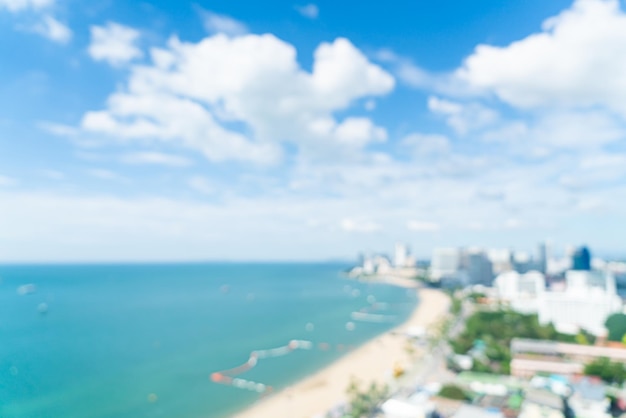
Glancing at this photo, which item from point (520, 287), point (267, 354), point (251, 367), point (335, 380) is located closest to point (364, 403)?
point (335, 380)

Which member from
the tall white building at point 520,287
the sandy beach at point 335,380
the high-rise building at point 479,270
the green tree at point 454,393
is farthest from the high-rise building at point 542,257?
the green tree at point 454,393

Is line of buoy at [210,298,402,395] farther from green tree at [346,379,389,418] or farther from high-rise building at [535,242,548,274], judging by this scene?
high-rise building at [535,242,548,274]

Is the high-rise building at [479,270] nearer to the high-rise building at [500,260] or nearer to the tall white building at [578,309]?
the high-rise building at [500,260]

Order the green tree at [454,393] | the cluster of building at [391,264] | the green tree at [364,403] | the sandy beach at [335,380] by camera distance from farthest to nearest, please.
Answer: the cluster of building at [391,264]
the sandy beach at [335,380]
the green tree at [454,393]
the green tree at [364,403]

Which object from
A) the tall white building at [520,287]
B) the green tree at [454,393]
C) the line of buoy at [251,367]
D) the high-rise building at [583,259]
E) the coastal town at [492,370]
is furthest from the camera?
the high-rise building at [583,259]

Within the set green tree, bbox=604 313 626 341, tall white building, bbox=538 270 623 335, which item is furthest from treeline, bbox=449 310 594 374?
tall white building, bbox=538 270 623 335

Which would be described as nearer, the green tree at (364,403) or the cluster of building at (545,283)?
the green tree at (364,403)

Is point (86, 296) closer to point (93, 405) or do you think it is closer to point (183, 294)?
point (183, 294)

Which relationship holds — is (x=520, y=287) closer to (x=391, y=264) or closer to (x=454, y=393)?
(x=454, y=393)
